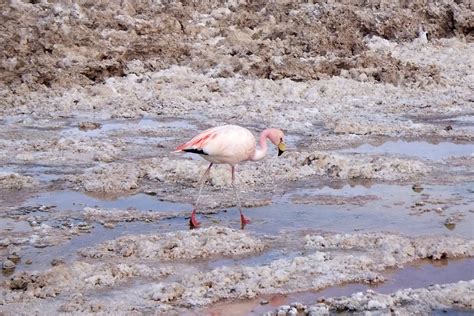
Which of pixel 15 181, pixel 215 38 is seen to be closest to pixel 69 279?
pixel 15 181

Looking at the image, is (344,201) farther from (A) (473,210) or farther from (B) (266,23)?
(B) (266,23)

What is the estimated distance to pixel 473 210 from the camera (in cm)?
670

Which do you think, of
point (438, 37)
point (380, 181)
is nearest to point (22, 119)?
point (380, 181)

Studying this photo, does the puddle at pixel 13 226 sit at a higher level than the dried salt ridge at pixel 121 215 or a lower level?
lower

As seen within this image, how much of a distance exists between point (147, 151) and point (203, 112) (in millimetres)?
2290

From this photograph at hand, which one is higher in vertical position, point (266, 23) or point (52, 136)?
point (266, 23)

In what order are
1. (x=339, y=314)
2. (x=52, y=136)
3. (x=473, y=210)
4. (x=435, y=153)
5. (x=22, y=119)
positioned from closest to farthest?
1. (x=339, y=314)
2. (x=473, y=210)
3. (x=435, y=153)
4. (x=52, y=136)
5. (x=22, y=119)

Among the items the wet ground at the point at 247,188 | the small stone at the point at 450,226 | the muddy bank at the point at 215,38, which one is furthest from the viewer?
the muddy bank at the point at 215,38

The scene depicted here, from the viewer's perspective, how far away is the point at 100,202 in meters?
7.16

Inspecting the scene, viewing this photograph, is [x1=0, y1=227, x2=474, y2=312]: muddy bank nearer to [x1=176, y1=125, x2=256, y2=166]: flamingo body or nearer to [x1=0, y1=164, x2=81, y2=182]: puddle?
[x1=176, y1=125, x2=256, y2=166]: flamingo body

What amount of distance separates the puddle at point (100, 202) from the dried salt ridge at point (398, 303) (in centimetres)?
247

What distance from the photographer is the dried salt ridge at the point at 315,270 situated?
16.2 ft

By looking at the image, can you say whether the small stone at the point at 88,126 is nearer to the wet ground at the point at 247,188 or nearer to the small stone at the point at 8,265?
the wet ground at the point at 247,188

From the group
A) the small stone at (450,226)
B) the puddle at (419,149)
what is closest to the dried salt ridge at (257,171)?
the puddle at (419,149)
